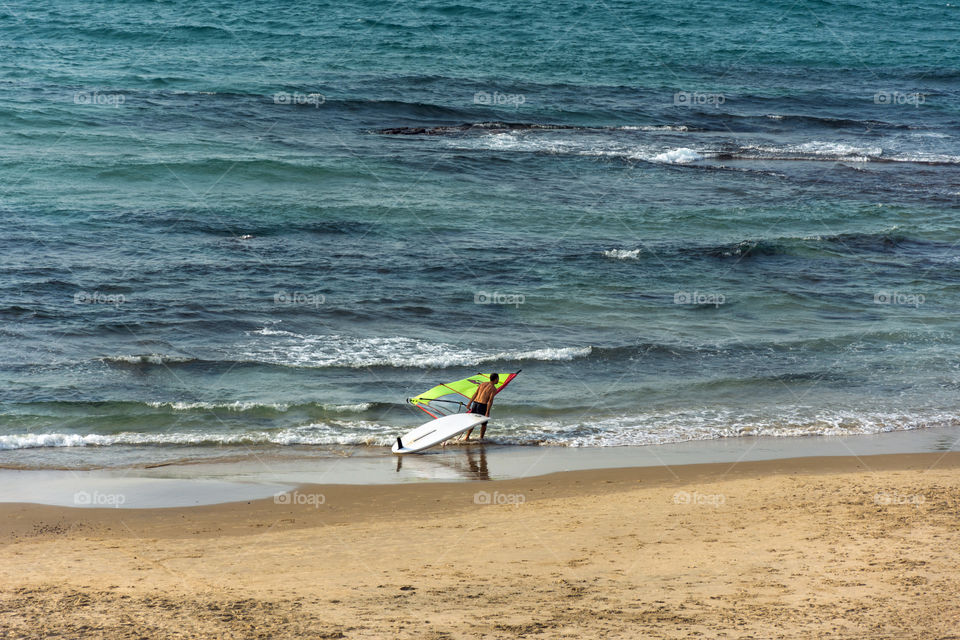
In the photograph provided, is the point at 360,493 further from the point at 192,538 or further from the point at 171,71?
the point at 171,71

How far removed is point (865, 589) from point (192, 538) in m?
6.86

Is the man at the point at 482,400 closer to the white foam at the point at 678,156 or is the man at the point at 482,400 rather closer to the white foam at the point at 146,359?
the white foam at the point at 146,359

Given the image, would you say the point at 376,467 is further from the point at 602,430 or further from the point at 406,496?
the point at 602,430

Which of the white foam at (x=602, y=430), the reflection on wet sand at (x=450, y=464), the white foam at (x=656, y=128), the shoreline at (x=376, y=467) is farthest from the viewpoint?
the white foam at (x=656, y=128)

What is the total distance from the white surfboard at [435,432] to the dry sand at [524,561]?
1.17 meters

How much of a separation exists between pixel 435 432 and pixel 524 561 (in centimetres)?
411

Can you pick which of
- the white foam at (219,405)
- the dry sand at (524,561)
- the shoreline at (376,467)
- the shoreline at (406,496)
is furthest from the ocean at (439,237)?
the dry sand at (524,561)

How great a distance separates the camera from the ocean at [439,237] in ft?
47.3

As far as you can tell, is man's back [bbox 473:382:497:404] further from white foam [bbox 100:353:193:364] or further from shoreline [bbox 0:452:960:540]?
white foam [bbox 100:353:193:364]

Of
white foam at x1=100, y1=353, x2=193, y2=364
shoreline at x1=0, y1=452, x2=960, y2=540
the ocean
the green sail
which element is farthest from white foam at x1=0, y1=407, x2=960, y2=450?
white foam at x1=100, y1=353, x2=193, y2=364

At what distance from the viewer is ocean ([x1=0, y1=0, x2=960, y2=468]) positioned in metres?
14.4

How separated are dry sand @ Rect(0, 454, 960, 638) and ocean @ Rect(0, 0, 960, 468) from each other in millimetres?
2140

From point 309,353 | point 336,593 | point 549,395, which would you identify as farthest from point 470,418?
point 336,593

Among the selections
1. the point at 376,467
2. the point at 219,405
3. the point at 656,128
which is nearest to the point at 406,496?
the point at 376,467
